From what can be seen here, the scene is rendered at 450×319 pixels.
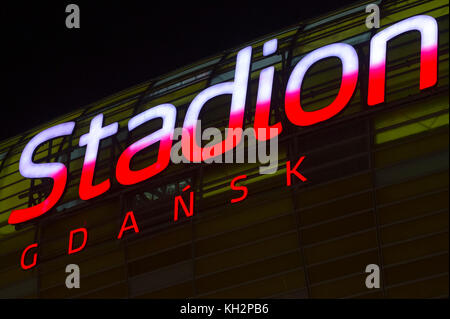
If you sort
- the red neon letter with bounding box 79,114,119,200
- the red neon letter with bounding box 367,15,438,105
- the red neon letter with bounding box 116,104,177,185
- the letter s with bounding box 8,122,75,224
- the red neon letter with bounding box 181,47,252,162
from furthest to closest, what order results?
the letter s with bounding box 8,122,75,224 < the red neon letter with bounding box 79,114,119,200 < the red neon letter with bounding box 116,104,177,185 < the red neon letter with bounding box 181,47,252,162 < the red neon letter with bounding box 367,15,438,105

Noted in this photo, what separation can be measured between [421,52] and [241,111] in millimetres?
4423

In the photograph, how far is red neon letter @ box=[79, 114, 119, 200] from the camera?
20297 mm

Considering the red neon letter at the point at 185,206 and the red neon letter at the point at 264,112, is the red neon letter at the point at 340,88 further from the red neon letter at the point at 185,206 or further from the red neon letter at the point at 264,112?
the red neon letter at the point at 185,206

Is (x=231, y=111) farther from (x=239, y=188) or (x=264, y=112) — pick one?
(x=239, y=188)

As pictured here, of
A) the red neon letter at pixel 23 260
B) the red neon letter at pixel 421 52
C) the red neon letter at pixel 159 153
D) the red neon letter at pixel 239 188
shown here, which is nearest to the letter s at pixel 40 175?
the red neon letter at pixel 23 260

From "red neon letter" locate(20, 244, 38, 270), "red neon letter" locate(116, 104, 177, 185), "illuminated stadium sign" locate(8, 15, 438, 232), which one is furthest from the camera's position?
"red neon letter" locate(20, 244, 38, 270)

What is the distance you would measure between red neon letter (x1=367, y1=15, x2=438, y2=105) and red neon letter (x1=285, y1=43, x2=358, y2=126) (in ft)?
1.47

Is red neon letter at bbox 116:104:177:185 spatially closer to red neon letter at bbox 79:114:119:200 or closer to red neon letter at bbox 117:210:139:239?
red neon letter at bbox 79:114:119:200

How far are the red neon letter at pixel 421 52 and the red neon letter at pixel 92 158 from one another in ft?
23.3

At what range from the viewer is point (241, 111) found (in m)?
19.3

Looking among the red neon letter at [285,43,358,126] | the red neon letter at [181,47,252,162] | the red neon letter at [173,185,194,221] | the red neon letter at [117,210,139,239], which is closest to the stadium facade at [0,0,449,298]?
the red neon letter at [285,43,358,126]

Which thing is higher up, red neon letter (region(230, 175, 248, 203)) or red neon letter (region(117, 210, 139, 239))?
red neon letter (region(230, 175, 248, 203))

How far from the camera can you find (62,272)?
21.8 meters

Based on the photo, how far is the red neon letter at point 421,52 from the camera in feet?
58.4
